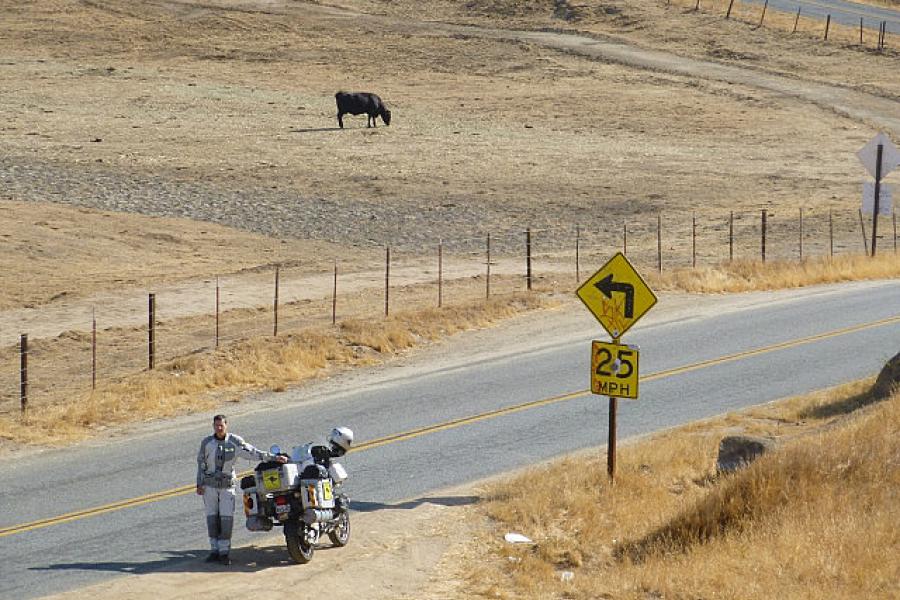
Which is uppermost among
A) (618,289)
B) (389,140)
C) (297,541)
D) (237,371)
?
(618,289)

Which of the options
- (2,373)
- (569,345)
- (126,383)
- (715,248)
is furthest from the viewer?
(715,248)

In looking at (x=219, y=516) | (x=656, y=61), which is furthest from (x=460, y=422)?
(x=656, y=61)

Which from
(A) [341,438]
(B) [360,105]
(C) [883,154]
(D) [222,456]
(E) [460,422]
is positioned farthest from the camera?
(B) [360,105]

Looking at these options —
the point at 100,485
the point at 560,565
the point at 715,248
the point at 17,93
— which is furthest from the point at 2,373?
the point at 17,93

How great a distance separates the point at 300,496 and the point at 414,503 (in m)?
2.84

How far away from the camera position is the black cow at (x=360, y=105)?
5641 cm

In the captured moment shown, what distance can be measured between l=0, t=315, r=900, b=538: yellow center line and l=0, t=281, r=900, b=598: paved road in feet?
0.27

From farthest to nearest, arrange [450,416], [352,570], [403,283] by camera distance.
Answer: [403,283]
[450,416]
[352,570]

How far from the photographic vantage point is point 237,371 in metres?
25.0

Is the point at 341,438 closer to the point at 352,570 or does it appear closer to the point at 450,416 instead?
the point at 352,570

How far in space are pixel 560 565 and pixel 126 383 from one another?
10.6 metres

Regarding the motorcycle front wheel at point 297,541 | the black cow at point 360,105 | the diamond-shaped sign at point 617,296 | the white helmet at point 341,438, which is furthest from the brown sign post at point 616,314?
the black cow at point 360,105

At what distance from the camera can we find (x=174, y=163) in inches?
1954

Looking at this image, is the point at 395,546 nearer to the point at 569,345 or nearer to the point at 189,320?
the point at 569,345
